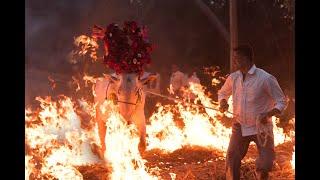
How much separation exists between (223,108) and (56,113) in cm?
313

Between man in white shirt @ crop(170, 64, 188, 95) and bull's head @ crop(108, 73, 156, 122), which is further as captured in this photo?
man in white shirt @ crop(170, 64, 188, 95)

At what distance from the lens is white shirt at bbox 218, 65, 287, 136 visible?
5504mm

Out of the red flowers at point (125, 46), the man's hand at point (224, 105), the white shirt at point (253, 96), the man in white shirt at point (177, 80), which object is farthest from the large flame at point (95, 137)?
the man in white shirt at point (177, 80)

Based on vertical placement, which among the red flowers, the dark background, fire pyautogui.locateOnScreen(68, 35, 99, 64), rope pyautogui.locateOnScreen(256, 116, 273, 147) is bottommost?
rope pyautogui.locateOnScreen(256, 116, 273, 147)

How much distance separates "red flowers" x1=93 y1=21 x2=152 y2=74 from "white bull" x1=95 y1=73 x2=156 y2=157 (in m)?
0.17

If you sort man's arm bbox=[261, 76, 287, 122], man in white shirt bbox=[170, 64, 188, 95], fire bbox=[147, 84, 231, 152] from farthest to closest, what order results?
man in white shirt bbox=[170, 64, 188, 95] < fire bbox=[147, 84, 231, 152] < man's arm bbox=[261, 76, 287, 122]

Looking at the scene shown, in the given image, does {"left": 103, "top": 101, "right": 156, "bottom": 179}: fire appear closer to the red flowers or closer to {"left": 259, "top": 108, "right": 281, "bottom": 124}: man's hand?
the red flowers

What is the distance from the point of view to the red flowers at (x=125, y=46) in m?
6.67

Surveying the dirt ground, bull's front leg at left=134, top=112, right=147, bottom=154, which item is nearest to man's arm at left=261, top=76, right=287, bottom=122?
the dirt ground

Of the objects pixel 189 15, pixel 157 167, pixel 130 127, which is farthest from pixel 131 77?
pixel 189 15

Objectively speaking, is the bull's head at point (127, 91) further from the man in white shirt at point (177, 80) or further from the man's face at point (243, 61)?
the man in white shirt at point (177, 80)

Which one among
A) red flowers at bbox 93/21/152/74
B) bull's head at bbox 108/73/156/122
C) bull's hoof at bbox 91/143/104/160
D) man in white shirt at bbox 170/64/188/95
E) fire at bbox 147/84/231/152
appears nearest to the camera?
red flowers at bbox 93/21/152/74

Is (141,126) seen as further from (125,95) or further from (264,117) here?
(264,117)
